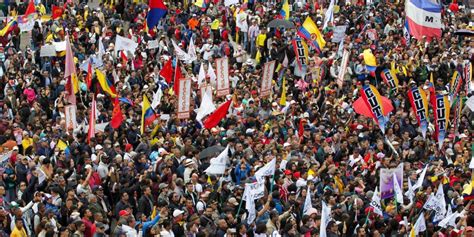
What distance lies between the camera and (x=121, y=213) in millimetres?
23031

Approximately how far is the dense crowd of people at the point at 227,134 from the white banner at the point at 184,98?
0.33m

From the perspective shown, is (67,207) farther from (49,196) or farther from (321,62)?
(321,62)

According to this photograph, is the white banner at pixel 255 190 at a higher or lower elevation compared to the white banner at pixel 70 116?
lower

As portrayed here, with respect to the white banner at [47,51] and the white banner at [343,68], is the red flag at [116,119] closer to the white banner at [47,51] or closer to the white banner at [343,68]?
the white banner at [47,51]

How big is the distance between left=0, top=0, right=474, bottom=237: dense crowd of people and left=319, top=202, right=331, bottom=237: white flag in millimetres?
46

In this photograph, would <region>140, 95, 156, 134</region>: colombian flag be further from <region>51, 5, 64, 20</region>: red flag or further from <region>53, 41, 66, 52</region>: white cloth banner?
<region>51, 5, 64, 20</region>: red flag

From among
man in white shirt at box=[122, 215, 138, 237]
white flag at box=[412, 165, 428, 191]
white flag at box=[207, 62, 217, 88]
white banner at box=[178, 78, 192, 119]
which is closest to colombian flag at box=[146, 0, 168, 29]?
white flag at box=[207, 62, 217, 88]

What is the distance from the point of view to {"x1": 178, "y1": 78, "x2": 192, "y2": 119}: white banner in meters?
29.7

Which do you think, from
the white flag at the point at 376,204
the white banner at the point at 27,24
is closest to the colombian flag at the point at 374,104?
the white flag at the point at 376,204

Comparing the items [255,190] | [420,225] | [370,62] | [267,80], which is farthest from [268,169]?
[370,62]

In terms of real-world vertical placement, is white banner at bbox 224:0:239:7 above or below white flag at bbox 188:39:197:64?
above

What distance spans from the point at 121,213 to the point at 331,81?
41.8 ft

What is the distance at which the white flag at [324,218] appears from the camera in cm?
2246

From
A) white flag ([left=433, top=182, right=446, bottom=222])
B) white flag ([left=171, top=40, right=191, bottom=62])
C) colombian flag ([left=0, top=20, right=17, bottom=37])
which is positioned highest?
colombian flag ([left=0, top=20, right=17, bottom=37])
